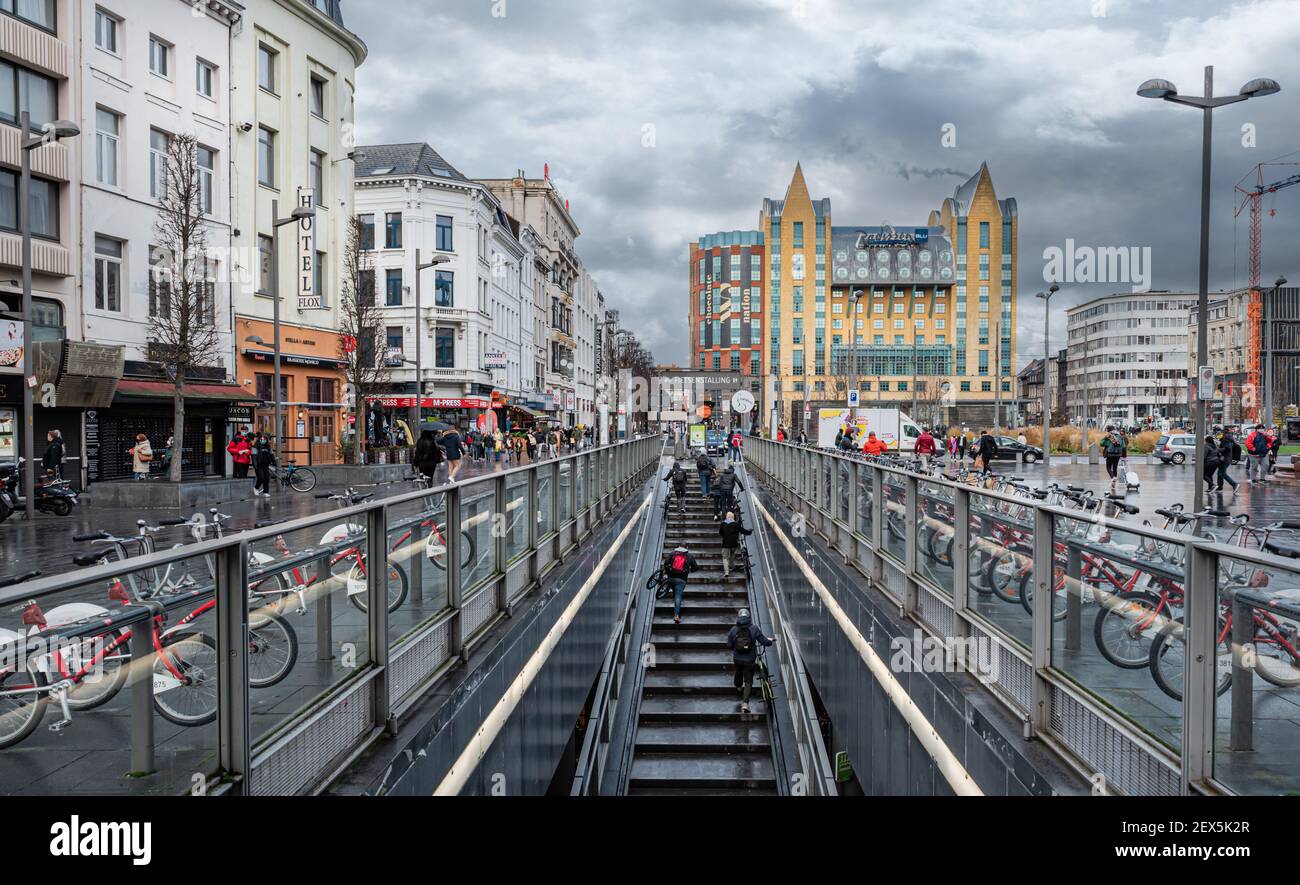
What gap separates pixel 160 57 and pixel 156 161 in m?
3.34

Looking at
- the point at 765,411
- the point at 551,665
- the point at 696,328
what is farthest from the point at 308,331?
the point at 696,328

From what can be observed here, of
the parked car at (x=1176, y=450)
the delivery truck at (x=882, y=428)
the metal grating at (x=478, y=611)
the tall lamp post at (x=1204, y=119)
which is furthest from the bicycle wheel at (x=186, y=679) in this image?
the delivery truck at (x=882, y=428)

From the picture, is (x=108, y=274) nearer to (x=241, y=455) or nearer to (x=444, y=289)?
(x=241, y=455)

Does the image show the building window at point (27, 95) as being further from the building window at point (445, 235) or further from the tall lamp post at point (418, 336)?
the building window at point (445, 235)

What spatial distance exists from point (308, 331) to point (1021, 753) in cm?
3526

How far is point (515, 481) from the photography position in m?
9.04

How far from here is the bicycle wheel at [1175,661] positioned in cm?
355

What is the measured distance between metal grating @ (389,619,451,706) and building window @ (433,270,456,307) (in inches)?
1888

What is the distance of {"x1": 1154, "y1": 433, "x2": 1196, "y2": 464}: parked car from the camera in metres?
42.4

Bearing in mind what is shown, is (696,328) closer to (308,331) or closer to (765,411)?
(765,411)

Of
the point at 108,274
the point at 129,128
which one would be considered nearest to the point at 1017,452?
the point at 108,274

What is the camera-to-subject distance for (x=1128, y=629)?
4.27m

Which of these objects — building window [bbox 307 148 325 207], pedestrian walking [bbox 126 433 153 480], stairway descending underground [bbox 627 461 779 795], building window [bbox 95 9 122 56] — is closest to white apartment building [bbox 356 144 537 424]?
building window [bbox 307 148 325 207]

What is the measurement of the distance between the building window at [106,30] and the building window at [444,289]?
2625 centimetres
